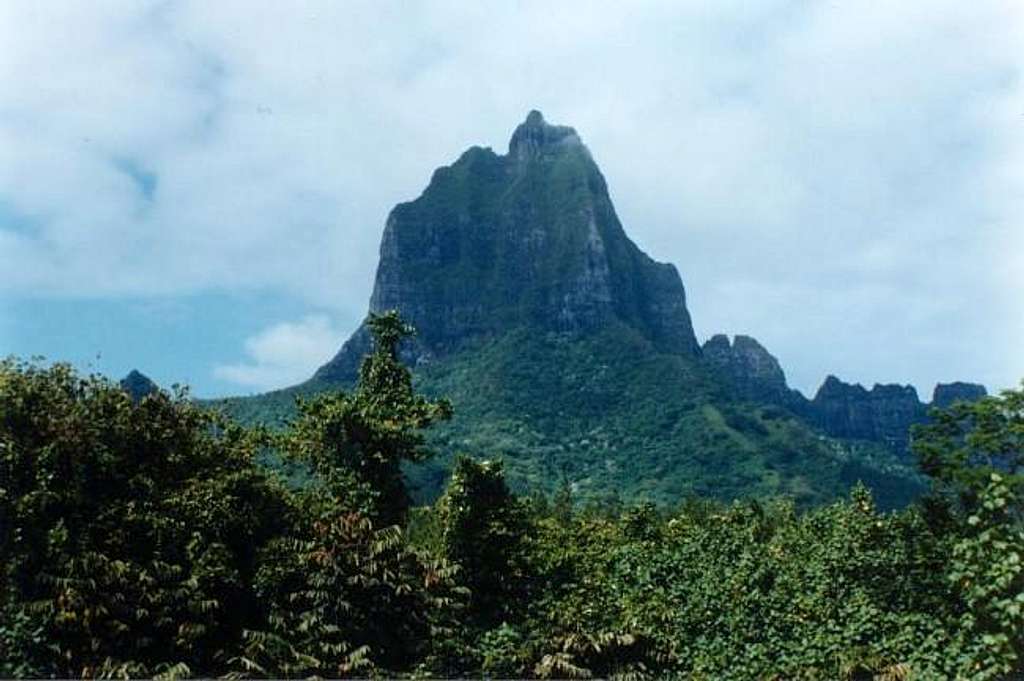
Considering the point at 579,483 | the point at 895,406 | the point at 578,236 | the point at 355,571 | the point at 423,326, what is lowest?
the point at 355,571

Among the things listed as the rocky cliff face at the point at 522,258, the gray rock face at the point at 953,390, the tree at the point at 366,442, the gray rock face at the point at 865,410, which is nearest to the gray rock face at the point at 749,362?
the gray rock face at the point at 865,410

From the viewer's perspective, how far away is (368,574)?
14.2 m

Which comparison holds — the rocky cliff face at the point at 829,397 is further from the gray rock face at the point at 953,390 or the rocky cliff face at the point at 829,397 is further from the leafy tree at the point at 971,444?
the leafy tree at the point at 971,444

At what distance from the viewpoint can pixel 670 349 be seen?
16312cm

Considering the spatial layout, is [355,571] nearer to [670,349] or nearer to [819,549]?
[819,549]

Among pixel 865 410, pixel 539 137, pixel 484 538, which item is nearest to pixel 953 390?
pixel 865 410

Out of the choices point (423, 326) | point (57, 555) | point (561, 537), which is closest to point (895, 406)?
point (423, 326)

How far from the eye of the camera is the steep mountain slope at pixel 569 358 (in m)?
→ 110

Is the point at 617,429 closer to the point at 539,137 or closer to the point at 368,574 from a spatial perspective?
the point at 539,137

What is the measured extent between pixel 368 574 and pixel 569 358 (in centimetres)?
12689

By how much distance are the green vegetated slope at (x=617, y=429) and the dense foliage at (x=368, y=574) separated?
69898 mm

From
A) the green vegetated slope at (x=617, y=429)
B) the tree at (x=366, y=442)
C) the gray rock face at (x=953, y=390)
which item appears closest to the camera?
the tree at (x=366, y=442)

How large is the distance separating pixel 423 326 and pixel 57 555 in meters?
151

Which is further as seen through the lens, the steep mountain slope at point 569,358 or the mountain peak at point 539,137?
the mountain peak at point 539,137
